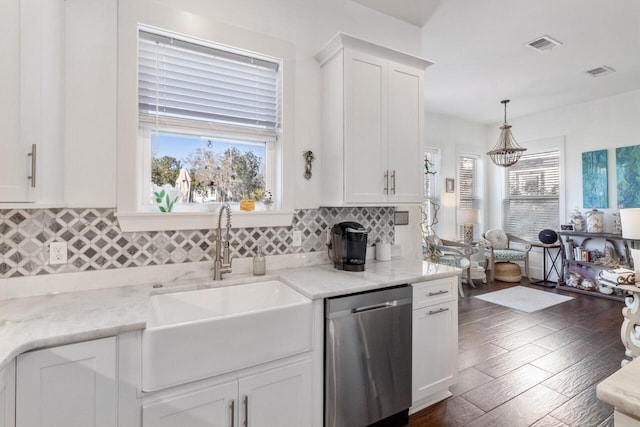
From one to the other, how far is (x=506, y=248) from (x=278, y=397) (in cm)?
565

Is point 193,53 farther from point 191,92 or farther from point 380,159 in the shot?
point 380,159

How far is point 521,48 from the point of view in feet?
10.8

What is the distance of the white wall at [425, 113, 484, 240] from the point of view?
5.56 meters

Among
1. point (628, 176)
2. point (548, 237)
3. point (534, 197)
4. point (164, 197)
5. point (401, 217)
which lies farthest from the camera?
point (534, 197)

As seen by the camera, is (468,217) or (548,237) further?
(468,217)

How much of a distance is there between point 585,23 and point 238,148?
332cm

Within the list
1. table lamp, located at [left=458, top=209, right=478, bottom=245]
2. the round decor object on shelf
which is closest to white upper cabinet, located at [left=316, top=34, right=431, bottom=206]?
table lamp, located at [left=458, top=209, right=478, bottom=245]

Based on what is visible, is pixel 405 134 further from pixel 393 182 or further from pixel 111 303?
pixel 111 303

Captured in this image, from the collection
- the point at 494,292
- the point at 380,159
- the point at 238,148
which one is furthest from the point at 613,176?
the point at 238,148

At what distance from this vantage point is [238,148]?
2.24 meters

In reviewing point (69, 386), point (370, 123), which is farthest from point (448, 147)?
point (69, 386)

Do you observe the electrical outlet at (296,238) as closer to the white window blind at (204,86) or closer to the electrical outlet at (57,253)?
the white window blind at (204,86)

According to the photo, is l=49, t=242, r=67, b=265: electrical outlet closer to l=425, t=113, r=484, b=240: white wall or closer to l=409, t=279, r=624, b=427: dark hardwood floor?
l=409, t=279, r=624, b=427: dark hardwood floor

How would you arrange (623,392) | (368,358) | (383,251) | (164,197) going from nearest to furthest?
(623,392) → (368,358) → (164,197) → (383,251)
